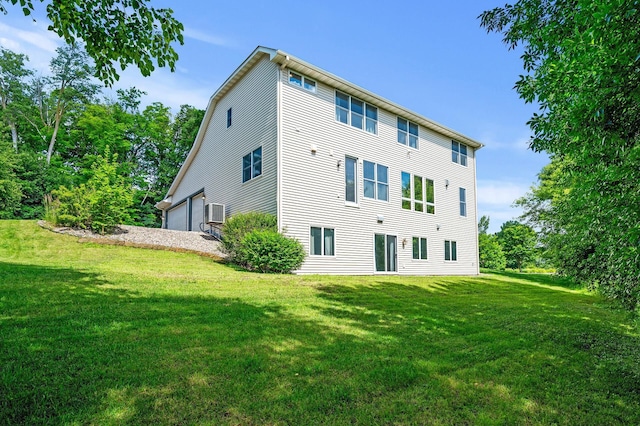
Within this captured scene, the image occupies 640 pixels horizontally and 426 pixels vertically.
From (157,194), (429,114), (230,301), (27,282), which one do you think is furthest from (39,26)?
(157,194)

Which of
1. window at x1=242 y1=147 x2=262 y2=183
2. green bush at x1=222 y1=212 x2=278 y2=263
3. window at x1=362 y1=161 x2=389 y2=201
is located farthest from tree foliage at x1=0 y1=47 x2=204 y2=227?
window at x1=362 y1=161 x2=389 y2=201

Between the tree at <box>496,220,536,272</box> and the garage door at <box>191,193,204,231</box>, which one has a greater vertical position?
the garage door at <box>191,193,204,231</box>

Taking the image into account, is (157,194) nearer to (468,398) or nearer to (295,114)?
(295,114)

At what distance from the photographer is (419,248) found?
55.8 feet

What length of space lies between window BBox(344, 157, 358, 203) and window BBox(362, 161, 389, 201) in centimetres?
52

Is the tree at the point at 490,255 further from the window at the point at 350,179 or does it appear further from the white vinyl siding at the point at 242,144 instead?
the white vinyl siding at the point at 242,144

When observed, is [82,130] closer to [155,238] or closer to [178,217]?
[178,217]

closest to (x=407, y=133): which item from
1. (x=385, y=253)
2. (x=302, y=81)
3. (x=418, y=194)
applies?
(x=418, y=194)

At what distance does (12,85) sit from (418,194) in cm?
3249

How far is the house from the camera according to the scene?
1308 centimetres

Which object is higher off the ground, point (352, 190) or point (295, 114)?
point (295, 114)

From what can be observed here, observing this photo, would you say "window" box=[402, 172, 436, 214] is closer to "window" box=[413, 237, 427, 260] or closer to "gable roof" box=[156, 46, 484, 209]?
"window" box=[413, 237, 427, 260]

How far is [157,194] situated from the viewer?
32.3 m

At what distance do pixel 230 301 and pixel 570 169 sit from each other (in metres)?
5.69
